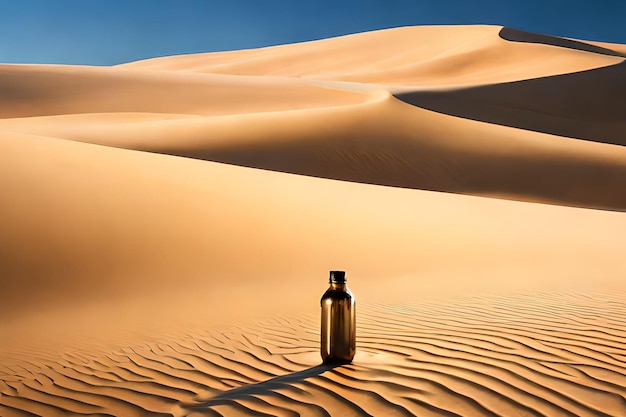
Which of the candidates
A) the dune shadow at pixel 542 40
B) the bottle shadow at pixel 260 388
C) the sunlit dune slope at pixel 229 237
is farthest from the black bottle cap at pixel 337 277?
the dune shadow at pixel 542 40

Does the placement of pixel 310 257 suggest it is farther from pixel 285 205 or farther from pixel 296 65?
pixel 296 65

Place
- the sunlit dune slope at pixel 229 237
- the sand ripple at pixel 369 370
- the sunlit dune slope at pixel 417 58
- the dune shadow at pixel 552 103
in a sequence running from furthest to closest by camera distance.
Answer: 1. the sunlit dune slope at pixel 417 58
2. the dune shadow at pixel 552 103
3. the sunlit dune slope at pixel 229 237
4. the sand ripple at pixel 369 370

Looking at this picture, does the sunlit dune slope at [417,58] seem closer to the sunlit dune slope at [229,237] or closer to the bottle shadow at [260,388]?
the sunlit dune slope at [229,237]

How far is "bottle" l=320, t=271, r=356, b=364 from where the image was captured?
3.70 meters

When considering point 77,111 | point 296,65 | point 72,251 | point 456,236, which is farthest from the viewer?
point 296,65

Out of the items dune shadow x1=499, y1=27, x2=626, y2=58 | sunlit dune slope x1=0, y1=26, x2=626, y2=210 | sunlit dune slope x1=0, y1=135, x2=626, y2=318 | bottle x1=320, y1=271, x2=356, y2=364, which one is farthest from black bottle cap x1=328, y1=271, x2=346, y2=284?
dune shadow x1=499, y1=27, x2=626, y2=58

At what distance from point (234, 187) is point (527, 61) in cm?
3743

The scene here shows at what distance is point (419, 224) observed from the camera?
932 cm

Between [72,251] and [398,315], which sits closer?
[398,315]

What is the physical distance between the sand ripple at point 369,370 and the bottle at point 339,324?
107 mm

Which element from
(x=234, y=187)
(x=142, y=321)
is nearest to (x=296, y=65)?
(x=234, y=187)

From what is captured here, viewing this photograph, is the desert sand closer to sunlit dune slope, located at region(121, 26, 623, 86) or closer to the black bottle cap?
the black bottle cap

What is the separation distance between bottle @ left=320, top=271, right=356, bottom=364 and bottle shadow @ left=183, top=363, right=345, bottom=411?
0.07 metres

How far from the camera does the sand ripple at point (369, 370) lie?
121 inches
